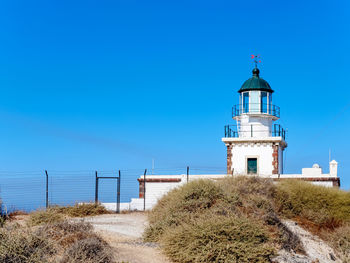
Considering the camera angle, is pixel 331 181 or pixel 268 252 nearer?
pixel 268 252

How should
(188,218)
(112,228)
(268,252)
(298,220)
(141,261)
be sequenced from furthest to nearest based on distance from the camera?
(298,220)
(112,228)
(188,218)
(268,252)
(141,261)

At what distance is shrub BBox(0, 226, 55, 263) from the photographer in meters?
7.92

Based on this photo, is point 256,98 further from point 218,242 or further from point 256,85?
point 218,242

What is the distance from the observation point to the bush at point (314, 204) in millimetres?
18391

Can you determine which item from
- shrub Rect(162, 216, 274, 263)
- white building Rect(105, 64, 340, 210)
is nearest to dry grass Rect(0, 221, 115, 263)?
shrub Rect(162, 216, 274, 263)

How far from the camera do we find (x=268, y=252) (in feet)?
34.8

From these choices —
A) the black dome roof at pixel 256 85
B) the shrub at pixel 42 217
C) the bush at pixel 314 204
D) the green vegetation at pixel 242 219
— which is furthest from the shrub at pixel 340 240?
the black dome roof at pixel 256 85

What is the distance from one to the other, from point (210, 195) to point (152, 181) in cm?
1420

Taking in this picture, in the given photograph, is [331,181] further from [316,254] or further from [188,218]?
[188,218]

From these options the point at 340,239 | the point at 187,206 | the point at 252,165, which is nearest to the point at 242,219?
the point at 187,206

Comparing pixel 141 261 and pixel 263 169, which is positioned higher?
pixel 263 169

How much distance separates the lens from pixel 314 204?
18984mm

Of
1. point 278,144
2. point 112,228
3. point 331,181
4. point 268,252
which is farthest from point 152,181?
point 268,252

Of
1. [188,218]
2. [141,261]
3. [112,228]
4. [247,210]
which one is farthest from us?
[112,228]
